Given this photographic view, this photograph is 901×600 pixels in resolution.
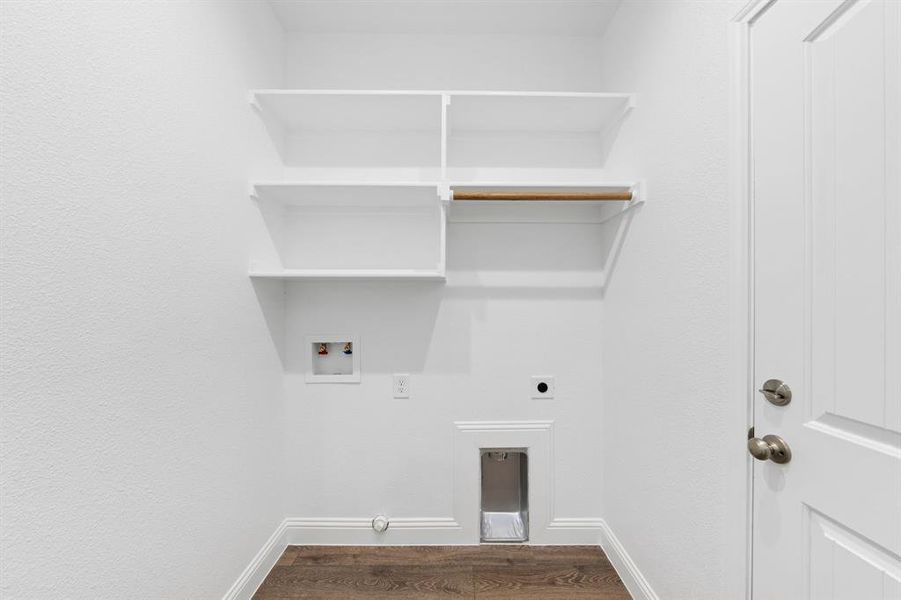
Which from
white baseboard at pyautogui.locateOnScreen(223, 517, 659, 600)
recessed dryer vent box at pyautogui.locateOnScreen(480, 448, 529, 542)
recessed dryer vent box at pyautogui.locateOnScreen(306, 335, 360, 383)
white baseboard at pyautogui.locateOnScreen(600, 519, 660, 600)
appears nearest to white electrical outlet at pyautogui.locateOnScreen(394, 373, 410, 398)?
recessed dryer vent box at pyautogui.locateOnScreen(306, 335, 360, 383)

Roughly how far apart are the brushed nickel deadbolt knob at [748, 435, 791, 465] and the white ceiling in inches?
72.1

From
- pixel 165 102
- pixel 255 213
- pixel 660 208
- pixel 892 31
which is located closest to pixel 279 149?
pixel 255 213

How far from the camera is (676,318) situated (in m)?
1.38

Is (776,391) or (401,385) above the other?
(776,391)

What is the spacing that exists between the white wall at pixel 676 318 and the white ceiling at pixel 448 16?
0.19m

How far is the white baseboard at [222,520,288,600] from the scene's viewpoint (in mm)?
1575

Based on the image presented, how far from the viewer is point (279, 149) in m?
1.97

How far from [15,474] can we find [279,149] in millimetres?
1567

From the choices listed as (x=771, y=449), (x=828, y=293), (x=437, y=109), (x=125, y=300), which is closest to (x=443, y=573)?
(x=771, y=449)

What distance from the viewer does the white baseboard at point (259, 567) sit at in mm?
1575

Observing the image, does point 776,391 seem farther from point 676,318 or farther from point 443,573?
point 443,573

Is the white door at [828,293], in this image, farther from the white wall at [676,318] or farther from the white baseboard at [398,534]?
the white baseboard at [398,534]

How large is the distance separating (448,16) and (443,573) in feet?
8.17

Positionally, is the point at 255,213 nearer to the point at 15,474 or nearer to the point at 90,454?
the point at 90,454
